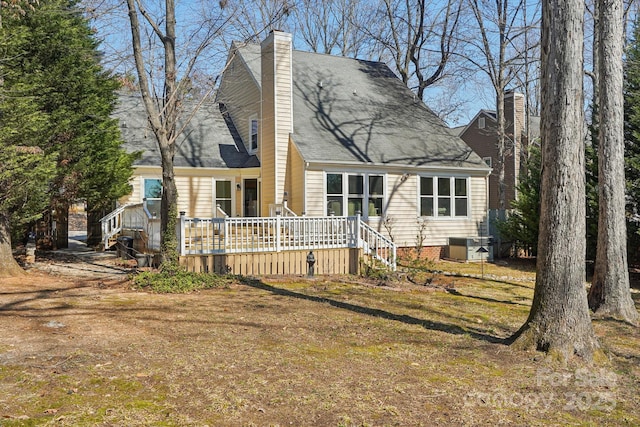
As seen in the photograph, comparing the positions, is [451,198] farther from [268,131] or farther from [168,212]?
[168,212]

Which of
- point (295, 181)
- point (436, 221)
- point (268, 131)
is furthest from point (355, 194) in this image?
point (268, 131)

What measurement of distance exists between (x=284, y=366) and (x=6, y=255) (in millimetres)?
8157

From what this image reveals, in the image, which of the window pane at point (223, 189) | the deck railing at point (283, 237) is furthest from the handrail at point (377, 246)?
the window pane at point (223, 189)

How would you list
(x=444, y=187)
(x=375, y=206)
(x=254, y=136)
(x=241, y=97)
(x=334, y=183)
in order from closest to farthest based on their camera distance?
(x=334, y=183) < (x=375, y=206) < (x=444, y=187) < (x=254, y=136) < (x=241, y=97)

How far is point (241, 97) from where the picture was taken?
1864cm

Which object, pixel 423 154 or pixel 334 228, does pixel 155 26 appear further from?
pixel 423 154

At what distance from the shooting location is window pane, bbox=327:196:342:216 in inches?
599

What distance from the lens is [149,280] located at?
9422 millimetres

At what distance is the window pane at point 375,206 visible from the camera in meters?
15.9

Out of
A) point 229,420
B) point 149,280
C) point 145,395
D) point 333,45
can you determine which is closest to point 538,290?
point 229,420

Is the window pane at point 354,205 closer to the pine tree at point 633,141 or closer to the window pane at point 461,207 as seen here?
the window pane at point 461,207

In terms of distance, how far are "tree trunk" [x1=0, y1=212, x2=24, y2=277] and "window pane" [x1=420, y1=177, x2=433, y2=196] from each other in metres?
12.1

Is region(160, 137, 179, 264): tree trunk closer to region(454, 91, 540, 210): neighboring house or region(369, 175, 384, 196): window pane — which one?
region(369, 175, 384, 196): window pane

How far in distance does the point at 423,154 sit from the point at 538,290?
11.6 meters
